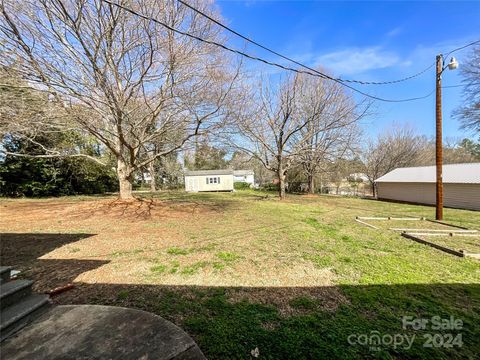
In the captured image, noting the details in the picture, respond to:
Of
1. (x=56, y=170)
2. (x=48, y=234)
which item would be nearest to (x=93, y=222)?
(x=48, y=234)

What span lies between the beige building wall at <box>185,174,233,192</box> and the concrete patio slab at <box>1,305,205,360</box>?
96.7 ft

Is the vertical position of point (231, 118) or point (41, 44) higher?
point (41, 44)

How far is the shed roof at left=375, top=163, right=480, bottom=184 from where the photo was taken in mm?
14977

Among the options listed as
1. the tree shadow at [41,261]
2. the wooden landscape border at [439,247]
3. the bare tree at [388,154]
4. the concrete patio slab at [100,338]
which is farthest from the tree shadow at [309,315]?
the bare tree at [388,154]

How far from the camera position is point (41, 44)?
22.4 feet

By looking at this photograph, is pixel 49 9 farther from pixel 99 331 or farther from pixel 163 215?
pixel 99 331

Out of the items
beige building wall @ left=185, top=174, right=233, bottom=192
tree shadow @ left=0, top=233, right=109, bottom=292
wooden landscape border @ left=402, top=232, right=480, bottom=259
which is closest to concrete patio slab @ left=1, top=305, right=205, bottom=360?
tree shadow @ left=0, top=233, right=109, bottom=292

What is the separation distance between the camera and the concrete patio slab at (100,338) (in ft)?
6.50

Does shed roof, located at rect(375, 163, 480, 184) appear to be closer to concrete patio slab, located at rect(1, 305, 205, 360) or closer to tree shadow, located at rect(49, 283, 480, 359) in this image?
tree shadow, located at rect(49, 283, 480, 359)

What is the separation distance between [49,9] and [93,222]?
20.4 ft

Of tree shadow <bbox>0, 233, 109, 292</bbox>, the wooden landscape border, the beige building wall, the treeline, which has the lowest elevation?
the wooden landscape border

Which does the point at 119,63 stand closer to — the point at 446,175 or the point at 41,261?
the point at 41,261

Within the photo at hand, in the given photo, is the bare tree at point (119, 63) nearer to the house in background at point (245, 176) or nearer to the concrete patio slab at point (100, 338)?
the concrete patio slab at point (100, 338)

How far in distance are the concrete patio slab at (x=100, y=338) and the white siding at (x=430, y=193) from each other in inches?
746
